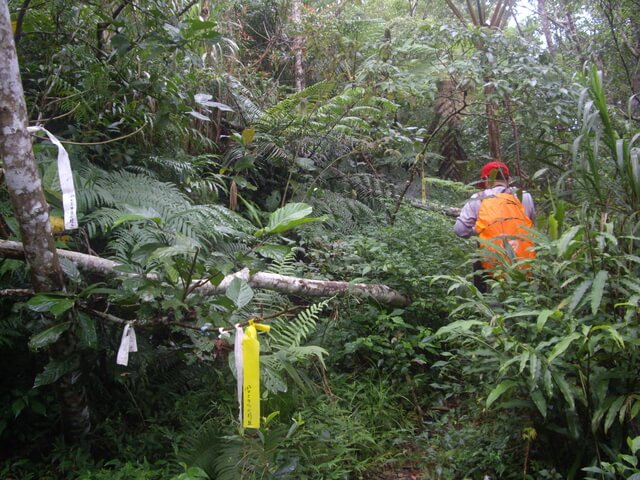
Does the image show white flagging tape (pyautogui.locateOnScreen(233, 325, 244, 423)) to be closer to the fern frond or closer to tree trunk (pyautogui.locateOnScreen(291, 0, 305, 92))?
the fern frond

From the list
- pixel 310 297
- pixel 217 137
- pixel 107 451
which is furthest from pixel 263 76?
pixel 107 451

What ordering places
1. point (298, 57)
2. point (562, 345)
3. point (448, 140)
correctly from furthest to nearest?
point (448, 140) < point (298, 57) < point (562, 345)

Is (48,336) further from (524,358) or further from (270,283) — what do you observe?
(524,358)

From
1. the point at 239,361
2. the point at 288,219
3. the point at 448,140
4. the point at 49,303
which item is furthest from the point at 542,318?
the point at 448,140

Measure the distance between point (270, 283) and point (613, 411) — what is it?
83.0 inches

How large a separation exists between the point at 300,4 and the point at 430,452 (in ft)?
24.3

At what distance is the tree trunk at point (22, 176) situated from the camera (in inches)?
89.5

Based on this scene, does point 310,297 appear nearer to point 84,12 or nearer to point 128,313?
point 128,313

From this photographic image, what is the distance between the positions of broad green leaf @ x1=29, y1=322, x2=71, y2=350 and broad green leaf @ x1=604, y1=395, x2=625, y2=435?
237 centimetres

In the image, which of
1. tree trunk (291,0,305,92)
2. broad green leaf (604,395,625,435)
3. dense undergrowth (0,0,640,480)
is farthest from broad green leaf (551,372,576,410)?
tree trunk (291,0,305,92)

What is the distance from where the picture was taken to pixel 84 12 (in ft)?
12.4

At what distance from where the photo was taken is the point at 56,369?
2.50m

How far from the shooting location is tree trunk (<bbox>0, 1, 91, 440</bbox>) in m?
2.27

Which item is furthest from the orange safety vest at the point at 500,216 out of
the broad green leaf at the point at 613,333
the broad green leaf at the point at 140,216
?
the broad green leaf at the point at 140,216
